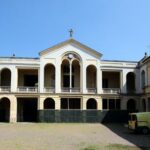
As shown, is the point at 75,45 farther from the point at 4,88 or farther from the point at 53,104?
the point at 4,88

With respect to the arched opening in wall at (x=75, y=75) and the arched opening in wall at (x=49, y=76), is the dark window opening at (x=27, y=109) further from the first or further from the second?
the arched opening in wall at (x=75, y=75)

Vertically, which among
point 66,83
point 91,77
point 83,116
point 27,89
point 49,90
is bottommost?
point 83,116

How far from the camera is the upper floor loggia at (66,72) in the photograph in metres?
44.9

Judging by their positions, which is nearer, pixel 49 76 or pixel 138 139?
pixel 138 139

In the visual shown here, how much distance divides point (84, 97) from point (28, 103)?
912 centimetres

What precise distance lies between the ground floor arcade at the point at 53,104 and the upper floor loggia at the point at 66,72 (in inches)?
38.9

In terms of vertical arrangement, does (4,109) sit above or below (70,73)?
below

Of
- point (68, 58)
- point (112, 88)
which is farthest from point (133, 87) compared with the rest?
point (68, 58)

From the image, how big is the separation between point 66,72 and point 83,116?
7.90m

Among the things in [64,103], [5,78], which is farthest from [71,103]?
[5,78]

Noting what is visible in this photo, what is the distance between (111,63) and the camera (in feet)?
154

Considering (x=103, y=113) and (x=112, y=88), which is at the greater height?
(x=112, y=88)

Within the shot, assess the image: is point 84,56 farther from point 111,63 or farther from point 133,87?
point 133,87

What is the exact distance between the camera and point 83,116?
4397cm
